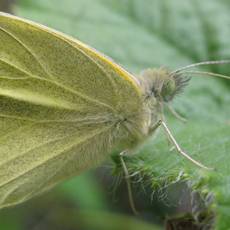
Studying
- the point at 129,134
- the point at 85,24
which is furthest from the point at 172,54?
the point at 129,134

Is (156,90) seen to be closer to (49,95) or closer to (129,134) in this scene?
(129,134)

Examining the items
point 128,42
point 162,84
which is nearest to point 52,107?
point 162,84

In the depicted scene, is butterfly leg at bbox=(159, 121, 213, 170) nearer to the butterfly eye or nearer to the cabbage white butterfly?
the cabbage white butterfly

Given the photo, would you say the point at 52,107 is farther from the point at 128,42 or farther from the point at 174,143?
the point at 128,42

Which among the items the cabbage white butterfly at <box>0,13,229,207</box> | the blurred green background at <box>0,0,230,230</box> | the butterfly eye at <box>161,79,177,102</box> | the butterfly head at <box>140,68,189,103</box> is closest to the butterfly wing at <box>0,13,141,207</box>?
the cabbage white butterfly at <box>0,13,229,207</box>

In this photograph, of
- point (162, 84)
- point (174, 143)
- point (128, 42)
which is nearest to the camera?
point (174, 143)

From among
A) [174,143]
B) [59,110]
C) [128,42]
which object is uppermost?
[128,42]

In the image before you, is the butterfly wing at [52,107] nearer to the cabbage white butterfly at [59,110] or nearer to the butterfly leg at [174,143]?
the cabbage white butterfly at [59,110]
